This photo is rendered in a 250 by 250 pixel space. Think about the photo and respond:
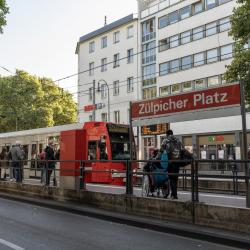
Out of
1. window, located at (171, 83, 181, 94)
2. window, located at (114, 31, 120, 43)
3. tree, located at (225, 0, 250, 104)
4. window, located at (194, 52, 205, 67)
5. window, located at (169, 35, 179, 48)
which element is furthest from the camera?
window, located at (114, 31, 120, 43)

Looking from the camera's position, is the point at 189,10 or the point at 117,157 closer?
the point at 117,157

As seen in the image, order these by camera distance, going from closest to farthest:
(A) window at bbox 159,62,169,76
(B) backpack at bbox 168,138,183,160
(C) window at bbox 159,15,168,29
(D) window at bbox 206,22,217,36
A: (B) backpack at bbox 168,138,183,160 < (D) window at bbox 206,22,217,36 < (A) window at bbox 159,62,169,76 < (C) window at bbox 159,15,168,29

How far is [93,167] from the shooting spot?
14.9 metres

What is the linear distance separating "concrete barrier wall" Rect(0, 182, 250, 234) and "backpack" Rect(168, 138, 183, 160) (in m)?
1.30

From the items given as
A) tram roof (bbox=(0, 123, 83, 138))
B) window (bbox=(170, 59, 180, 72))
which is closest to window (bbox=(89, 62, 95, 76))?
window (bbox=(170, 59, 180, 72))

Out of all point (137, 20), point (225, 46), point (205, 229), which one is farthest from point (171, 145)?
point (137, 20)

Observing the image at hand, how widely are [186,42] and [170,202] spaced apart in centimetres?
3765

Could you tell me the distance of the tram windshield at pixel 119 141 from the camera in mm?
22375

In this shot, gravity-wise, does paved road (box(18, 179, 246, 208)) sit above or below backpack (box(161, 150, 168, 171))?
below

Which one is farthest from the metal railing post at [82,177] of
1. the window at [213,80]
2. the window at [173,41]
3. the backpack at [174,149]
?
the window at [173,41]

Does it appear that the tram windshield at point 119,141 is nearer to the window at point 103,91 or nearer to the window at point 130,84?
the window at point 130,84

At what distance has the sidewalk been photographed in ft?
26.6

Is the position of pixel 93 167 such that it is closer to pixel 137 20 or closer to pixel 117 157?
pixel 117 157

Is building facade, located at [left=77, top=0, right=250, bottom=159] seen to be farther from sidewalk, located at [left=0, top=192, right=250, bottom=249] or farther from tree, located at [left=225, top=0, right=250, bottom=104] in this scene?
sidewalk, located at [left=0, top=192, right=250, bottom=249]
